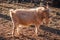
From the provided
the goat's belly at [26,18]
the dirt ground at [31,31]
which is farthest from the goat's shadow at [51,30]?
the goat's belly at [26,18]

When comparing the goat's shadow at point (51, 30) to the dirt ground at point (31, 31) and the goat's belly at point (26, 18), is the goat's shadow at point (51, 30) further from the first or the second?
the goat's belly at point (26, 18)

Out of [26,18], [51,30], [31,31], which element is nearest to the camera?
[26,18]

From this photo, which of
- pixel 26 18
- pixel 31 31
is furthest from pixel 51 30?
pixel 26 18

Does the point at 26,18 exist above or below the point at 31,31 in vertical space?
above

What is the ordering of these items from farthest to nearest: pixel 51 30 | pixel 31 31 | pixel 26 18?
pixel 51 30 < pixel 31 31 < pixel 26 18

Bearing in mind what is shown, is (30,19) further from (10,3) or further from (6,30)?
(10,3)

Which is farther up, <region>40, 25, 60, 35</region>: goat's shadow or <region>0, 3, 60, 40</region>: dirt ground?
<region>0, 3, 60, 40</region>: dirt ground

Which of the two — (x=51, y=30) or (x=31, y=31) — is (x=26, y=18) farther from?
(x=51, y=30)

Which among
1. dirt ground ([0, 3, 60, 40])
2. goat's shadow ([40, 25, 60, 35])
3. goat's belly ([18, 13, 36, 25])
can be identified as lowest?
goat's shadow ([40, 25, 60, 35])

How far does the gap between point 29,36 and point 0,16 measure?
3822 millimetres

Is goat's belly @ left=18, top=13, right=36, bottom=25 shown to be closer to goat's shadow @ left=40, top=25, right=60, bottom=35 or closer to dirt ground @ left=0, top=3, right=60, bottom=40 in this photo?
dirt ground @ left=0, top=3, right=60, bottom=40

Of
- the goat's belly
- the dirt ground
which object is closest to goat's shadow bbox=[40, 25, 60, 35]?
the dirt ground

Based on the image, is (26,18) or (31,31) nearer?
(26,18)

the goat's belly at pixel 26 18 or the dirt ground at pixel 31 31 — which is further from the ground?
the goat's belly at pixel 26 18
